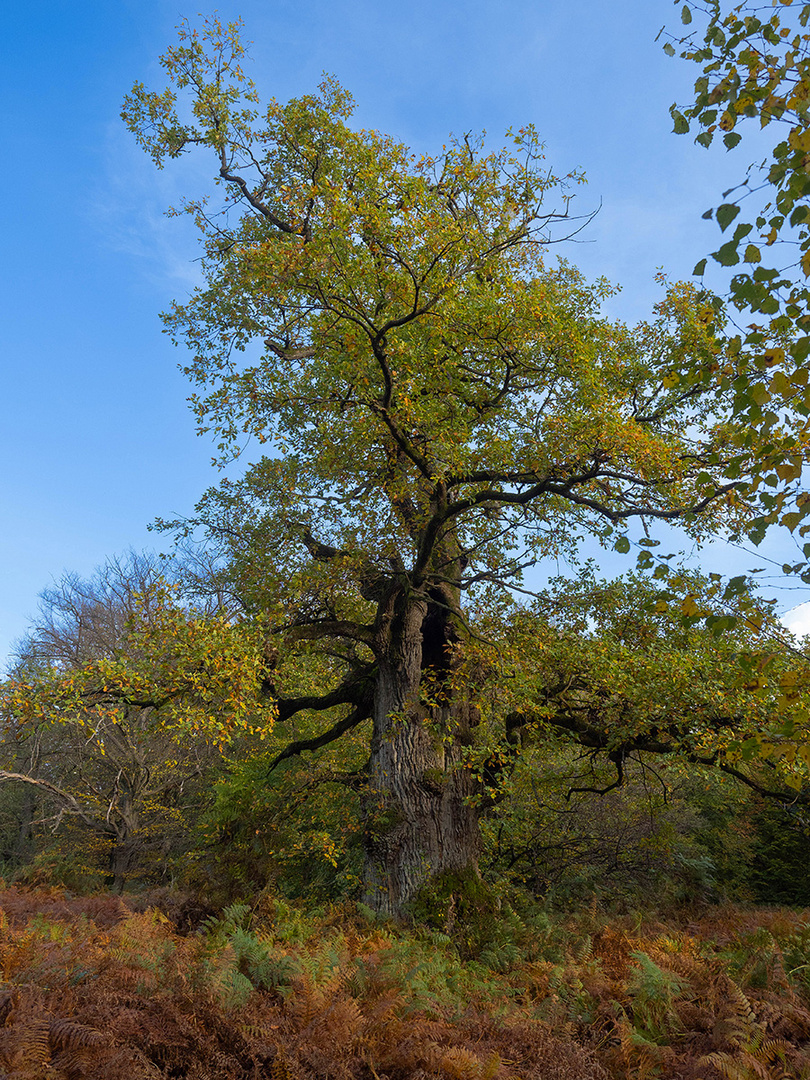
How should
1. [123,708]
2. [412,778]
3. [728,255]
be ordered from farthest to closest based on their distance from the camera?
[412,778], [123,708], [728,255]

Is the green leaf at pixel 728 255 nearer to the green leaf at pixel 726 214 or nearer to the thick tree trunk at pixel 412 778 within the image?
the green leaf at pixel 726 214

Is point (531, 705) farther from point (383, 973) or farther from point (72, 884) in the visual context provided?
point (72, 884)

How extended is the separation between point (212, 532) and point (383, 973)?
29.1ft

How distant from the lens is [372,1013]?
4.34 meters

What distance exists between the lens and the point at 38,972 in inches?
168

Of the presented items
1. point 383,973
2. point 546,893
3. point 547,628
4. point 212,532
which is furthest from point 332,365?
point 546,893

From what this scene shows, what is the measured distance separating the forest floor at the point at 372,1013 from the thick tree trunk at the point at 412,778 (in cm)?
326

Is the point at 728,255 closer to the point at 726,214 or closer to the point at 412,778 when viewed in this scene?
the point at 726,214

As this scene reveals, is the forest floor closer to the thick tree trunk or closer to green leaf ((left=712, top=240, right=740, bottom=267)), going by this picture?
the thick tree trunk

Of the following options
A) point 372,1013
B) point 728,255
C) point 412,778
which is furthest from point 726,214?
point 412,778

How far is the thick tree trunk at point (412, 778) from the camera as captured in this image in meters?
10.2

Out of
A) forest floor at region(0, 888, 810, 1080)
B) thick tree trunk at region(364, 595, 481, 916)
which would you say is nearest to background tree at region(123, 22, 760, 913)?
thick tree trunk at region(364, 595, 481, 916)

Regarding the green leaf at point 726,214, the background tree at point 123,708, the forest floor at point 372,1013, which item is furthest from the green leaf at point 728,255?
the background tree at point 123,708

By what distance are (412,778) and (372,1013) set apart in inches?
248
